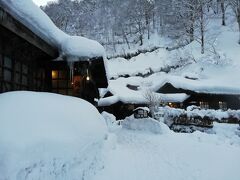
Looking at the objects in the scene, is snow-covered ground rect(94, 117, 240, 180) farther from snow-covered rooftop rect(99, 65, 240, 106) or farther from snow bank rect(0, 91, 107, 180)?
snow-covered rooftop rect(99, 65, 240, 106)

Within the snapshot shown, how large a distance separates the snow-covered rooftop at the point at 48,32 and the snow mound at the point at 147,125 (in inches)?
434

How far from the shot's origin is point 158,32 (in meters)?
57.8

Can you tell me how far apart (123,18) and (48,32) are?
54.7 m

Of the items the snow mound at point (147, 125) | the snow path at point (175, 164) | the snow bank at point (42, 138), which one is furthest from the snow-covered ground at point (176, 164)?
the snow mound at point (147, 125)

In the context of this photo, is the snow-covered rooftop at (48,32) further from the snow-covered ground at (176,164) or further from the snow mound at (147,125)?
Answer: the snow mound at (147,125)

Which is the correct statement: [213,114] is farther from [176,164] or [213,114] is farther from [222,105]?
[176,164]

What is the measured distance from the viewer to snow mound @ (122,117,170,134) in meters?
20.0

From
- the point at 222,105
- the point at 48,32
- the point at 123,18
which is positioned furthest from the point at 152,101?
the point at 123,18

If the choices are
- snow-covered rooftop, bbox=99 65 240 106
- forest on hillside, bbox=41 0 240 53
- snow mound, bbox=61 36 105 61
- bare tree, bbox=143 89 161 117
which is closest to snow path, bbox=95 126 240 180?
snow mound, bbox=61 36 105 61

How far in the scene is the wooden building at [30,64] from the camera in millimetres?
7240

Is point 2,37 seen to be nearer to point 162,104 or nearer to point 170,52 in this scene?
point 162,104

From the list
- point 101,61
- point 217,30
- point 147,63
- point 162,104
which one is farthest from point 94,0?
point 101,61

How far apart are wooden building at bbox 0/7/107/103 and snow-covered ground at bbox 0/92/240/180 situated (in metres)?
1.77

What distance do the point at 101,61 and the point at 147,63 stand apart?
38.3 metres
